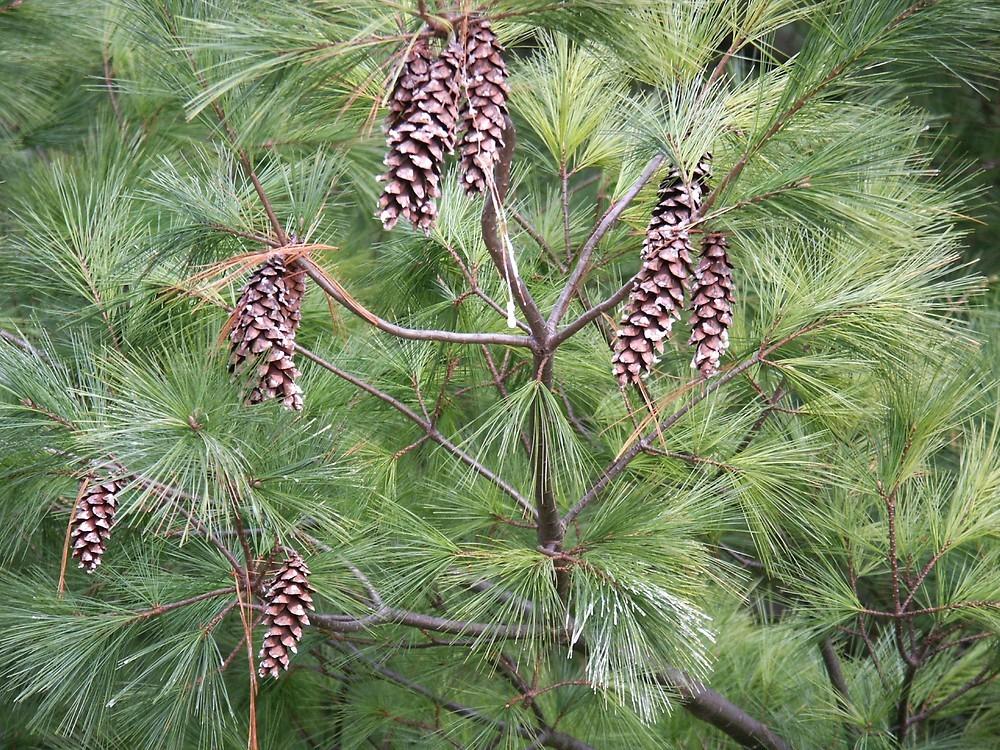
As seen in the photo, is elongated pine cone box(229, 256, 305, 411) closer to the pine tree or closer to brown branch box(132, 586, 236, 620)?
the pine tree

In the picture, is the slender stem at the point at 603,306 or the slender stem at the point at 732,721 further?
the slender stem at the point at 732,721

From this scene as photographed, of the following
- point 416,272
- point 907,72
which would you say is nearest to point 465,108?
point 907,72

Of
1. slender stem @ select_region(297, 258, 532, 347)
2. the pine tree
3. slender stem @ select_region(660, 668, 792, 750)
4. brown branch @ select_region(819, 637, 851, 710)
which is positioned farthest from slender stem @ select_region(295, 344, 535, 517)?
brown branch @ select_region(819, 637, 851, 710)

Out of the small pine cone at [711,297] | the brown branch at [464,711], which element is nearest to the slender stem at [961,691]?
the brown branch at [464,711]

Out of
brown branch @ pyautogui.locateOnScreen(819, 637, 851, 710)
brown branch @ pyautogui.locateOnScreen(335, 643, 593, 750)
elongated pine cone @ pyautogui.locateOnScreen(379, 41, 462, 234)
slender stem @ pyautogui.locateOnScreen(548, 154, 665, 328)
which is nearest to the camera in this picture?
elongated pine cone @ pyautogui.locateOnScreen(379, 41, 462, 234)

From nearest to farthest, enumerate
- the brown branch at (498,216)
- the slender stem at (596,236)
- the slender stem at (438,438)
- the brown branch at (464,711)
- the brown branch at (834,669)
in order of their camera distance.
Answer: the brown branch at (498,216) < the slender stem at (596,236) < the slender stem at (438,438) < the brown branch at (464,711) < the brown branch at (834,669)

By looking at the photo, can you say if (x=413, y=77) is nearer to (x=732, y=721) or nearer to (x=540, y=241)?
(x=540, y=241)

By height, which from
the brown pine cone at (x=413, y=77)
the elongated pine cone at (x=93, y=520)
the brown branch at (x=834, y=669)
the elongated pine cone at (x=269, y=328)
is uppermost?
the brown pine cone at (x=413, y=77)

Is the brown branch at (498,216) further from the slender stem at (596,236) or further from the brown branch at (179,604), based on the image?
the brown branch at (179,604)
